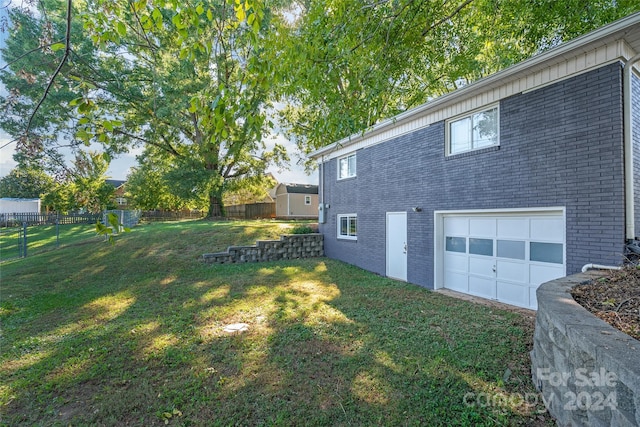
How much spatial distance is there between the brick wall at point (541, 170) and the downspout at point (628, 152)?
0.28 feet

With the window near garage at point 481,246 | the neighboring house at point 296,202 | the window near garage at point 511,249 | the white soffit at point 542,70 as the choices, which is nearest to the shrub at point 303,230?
the white soffit at point 542,70

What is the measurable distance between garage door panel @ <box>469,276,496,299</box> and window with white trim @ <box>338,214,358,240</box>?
15.4 feet

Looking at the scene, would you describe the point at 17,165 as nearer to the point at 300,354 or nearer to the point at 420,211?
the point at 300,354

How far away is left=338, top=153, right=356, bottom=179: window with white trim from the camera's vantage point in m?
11.6

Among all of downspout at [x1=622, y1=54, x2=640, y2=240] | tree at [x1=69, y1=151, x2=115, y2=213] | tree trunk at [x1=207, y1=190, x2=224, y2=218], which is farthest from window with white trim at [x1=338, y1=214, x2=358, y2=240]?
tree trunk at [x1=207, y1=190, x2=224, y2=218]

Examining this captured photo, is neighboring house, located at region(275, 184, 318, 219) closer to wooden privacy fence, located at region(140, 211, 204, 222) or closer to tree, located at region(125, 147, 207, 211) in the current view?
tree, located at region(125, 147, 207, 211)

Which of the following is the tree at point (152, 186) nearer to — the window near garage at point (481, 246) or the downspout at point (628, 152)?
the window near garage at point (481, 246)

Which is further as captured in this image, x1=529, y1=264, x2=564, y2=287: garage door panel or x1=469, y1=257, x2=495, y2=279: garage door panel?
x1=469, y1=257, x2=495, y2=279: garage door panel

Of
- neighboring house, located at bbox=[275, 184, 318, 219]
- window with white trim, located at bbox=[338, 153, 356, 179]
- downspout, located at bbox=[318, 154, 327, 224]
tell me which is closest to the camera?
window with white trim, located at bbox=[338, 153, 356, 179]

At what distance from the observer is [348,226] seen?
11.9 metres

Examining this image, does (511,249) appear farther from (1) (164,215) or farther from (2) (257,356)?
(1) (164,215)

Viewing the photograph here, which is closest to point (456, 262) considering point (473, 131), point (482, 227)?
point (482, 227)

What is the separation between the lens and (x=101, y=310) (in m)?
6.02

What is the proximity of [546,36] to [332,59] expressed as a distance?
9.23 m
